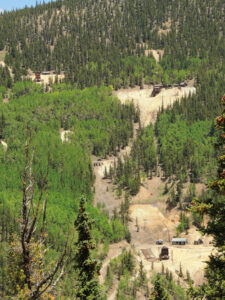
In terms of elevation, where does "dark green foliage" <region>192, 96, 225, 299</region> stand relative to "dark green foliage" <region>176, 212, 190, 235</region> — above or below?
above

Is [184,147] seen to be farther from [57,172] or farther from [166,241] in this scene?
[57,172]

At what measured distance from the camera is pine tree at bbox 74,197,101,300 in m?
27.5

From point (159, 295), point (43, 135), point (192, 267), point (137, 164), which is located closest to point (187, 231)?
point (192, 267)

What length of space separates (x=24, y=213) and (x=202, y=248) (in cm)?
11328

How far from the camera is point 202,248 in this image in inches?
4594

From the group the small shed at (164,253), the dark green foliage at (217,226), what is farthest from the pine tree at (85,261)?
the small shed at (164,253)

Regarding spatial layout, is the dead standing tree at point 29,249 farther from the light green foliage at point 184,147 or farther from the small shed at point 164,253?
the light green foliage at point 184,147

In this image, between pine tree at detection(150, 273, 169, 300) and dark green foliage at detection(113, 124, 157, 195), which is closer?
pine tree at detection(150, 273, 169, 300)

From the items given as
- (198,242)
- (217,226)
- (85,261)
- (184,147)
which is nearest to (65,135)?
(184,147)

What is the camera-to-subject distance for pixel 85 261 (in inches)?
1085

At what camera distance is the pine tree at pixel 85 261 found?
27547mm

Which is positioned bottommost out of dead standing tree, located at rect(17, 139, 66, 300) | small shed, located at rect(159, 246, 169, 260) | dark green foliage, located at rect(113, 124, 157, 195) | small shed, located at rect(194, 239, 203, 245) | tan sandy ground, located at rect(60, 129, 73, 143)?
small shed, located at rect(159, 246, 169, 260)

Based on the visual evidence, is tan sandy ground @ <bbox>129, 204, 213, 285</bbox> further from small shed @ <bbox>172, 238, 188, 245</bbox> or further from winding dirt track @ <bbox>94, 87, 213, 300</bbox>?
small shed @ <bbox>172, 238, 188, 245</bbox>

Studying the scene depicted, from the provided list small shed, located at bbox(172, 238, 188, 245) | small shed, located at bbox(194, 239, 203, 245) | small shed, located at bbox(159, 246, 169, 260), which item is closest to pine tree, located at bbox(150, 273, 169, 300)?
small shed, located at bbox(159, 246, 169, 260)
